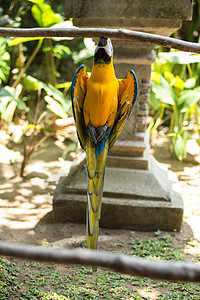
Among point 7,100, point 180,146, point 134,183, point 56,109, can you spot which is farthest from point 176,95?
point 7,100

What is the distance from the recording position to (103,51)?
4.85 feet


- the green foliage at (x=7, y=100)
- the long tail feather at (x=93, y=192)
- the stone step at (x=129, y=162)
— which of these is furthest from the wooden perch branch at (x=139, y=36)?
the green foliage at (x=7, y=100)

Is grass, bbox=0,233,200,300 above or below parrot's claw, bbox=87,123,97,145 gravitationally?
below

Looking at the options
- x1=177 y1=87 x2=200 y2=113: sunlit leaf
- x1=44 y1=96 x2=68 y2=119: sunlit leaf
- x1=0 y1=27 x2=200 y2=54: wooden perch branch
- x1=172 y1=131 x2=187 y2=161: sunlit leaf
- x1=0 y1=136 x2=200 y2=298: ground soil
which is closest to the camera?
x1=0 y1=27 x2=200 y2=54: wooden perch branch

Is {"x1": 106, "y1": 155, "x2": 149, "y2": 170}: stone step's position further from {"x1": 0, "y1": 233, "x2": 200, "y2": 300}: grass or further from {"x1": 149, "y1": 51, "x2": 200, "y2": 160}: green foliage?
{"x1": 149, "y1": 51, "x2": 200, "y2": 160}: green foliage

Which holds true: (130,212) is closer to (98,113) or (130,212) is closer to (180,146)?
(98,113)

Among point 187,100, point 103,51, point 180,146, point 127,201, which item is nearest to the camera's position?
point 103,51

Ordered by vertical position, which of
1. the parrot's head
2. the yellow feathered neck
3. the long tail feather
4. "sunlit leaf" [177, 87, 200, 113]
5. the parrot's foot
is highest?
the parrot's head

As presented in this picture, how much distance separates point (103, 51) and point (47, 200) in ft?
7.77

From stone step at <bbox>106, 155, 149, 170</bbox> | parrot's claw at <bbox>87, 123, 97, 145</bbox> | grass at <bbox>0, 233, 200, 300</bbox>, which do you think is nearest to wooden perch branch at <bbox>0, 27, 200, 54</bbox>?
parrot's claw at <bbox>87, 123, 97, 145</bbox>

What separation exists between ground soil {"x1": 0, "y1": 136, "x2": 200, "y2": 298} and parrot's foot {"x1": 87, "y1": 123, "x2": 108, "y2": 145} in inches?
54.1

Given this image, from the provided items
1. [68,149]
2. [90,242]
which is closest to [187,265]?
[90,242]

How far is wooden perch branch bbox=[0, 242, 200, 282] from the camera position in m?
0.65

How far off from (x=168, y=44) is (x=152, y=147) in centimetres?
409
